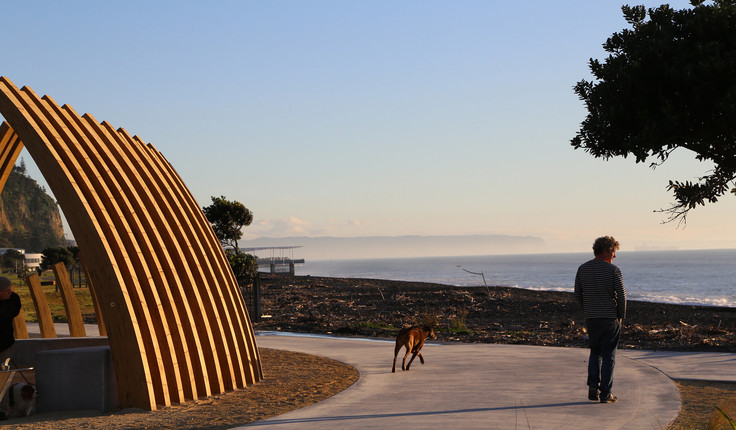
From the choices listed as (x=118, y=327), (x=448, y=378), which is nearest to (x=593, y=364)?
(x=448, y=378)

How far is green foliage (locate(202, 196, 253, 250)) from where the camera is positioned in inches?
1182

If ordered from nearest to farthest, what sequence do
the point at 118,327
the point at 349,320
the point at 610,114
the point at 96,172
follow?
the point at 118,327
the point at 96,172
the point at 610,114
the point at 349,320

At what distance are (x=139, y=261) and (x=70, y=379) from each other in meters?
1.41

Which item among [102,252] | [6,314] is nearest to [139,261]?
[102,252]

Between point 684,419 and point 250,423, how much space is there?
13.5ft

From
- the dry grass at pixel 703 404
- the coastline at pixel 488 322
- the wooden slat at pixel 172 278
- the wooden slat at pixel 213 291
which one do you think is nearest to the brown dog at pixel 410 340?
the wooden slat at pixel 213 291

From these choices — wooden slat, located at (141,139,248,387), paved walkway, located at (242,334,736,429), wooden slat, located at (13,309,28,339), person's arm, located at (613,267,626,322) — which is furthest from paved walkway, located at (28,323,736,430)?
wooden slat, located at (13,309,28,339)

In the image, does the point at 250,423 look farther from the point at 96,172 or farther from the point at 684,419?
the point at 684,419

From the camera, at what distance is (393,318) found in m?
21.4

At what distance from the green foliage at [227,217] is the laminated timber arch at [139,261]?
2014 cm

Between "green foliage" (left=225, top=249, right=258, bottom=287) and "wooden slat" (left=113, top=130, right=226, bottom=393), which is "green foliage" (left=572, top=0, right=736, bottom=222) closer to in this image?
"wooden slat" (left=113, top=130, right=226, bottom=393)

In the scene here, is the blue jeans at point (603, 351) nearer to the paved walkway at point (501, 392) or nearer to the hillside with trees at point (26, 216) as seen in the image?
the paved walkway at point (501, 392)

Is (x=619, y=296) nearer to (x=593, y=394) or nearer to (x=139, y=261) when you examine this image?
(x=593, y=394)

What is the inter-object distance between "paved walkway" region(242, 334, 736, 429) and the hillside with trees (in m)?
144
